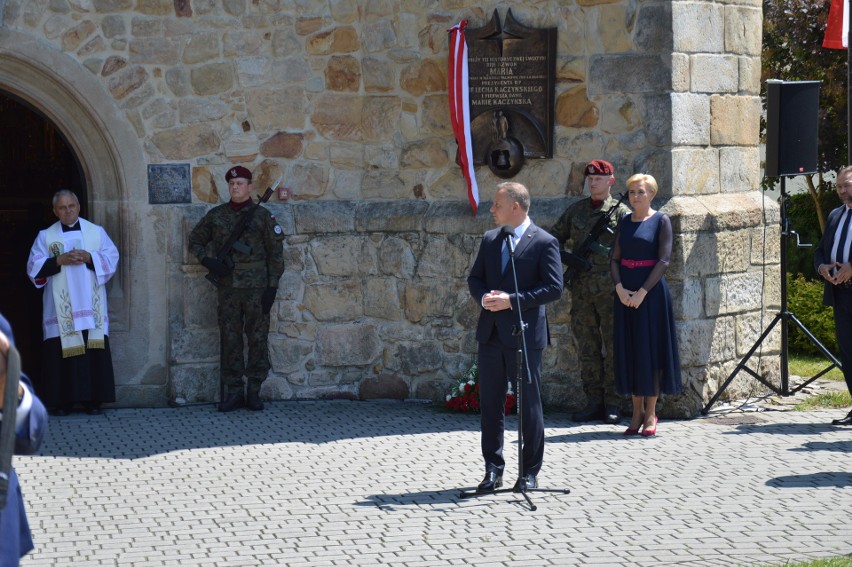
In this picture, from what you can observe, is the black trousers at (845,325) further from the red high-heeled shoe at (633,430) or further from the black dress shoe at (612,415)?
the black dress shoe at (612,415)

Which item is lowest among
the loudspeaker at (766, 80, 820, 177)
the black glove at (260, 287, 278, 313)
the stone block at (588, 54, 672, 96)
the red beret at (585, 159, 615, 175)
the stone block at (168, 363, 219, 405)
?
the stone block at (168, 363, 219, 405)

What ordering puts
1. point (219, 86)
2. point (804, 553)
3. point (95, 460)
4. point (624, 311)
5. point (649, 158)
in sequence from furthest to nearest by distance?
1. point (219, 86)
2. point (649, 158)
3. point (624, 311)
4. point (95, 460)
5. point (804, 553)

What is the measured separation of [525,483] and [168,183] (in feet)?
14.5

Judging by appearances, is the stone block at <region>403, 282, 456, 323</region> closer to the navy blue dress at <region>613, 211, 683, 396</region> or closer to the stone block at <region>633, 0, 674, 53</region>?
the navy blue dress at <region>613, 211, 683, 396</region>

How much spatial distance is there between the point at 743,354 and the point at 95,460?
16.4 feet

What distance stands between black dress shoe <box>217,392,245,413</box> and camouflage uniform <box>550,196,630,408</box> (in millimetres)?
2698

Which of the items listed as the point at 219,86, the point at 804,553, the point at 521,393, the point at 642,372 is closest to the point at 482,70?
the point at 219,86

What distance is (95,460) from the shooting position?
27.3ft

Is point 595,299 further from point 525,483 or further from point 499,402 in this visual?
point 525,483

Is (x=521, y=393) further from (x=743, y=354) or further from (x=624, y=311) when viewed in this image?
(x=743, y=354)

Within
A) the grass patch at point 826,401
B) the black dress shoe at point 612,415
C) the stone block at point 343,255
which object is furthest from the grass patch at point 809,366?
the stone block at point 343,255

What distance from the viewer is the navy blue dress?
880cm

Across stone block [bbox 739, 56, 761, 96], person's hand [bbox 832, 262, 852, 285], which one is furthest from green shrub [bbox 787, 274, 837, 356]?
person's hand [bbox 832, 262, 852, 285]

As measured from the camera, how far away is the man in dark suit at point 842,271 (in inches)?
358
